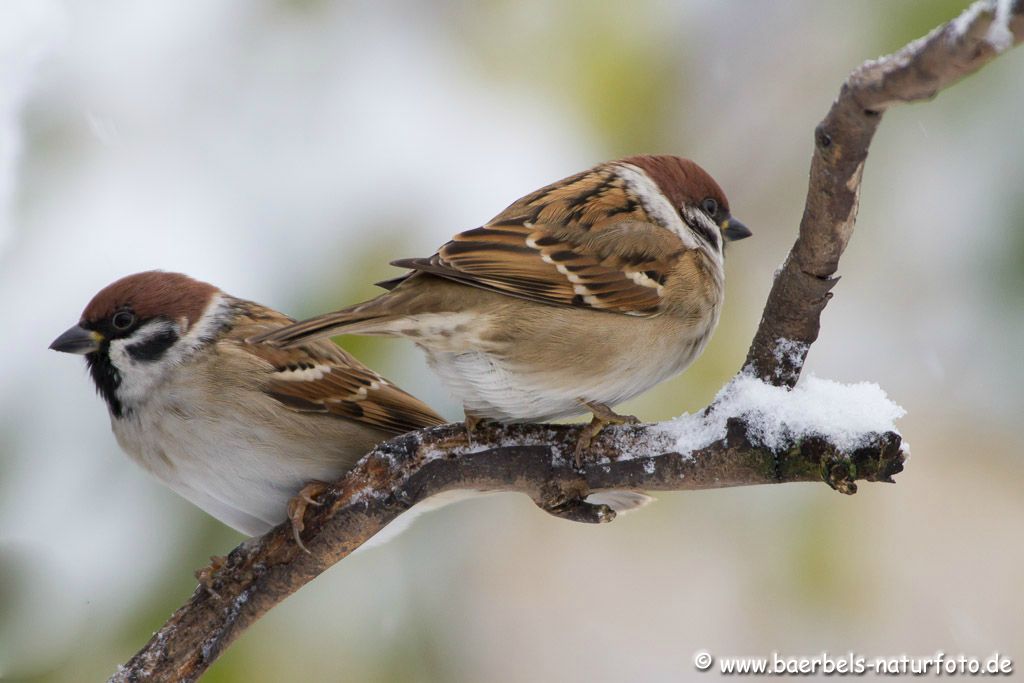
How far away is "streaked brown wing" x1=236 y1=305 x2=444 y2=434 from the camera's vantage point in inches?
95.3

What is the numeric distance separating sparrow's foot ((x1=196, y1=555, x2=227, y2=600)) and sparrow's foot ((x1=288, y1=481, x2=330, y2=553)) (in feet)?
0.65

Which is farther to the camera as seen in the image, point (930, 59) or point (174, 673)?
point (174, 673)

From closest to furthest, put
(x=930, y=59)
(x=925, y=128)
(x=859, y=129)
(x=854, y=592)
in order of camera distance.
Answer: (x=930, y=59) < (x=859, y=129) < (x=854, y=592) < (x=925, y=128)

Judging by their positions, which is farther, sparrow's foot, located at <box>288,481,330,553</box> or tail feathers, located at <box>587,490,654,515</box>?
tail feathers, located at <box>587,490,654,515</box>

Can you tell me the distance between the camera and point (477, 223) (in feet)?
10.4

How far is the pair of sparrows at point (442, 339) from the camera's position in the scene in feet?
6.60

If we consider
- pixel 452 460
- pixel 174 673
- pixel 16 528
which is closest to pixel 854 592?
pixel 452 460

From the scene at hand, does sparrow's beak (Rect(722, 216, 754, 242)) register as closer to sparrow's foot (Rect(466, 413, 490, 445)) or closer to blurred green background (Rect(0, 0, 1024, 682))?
blurred green background (Rect(0, 0, 1024, 682))

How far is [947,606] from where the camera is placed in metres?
2.61

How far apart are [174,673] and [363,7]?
7.92 feet

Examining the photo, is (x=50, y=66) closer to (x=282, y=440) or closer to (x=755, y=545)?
(x=282, y=440)

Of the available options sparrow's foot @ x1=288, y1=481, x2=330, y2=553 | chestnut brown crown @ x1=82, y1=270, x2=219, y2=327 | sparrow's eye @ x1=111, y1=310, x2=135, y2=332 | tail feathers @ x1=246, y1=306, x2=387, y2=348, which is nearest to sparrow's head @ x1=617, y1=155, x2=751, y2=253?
tail feathers @ x1=246, y1=306, x2=387, y2=348

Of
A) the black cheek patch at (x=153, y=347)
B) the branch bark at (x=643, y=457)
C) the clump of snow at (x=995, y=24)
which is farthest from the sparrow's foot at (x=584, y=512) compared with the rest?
the black cheek patch at (x=153, y=347)

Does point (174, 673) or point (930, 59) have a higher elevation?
point (930, 59)
